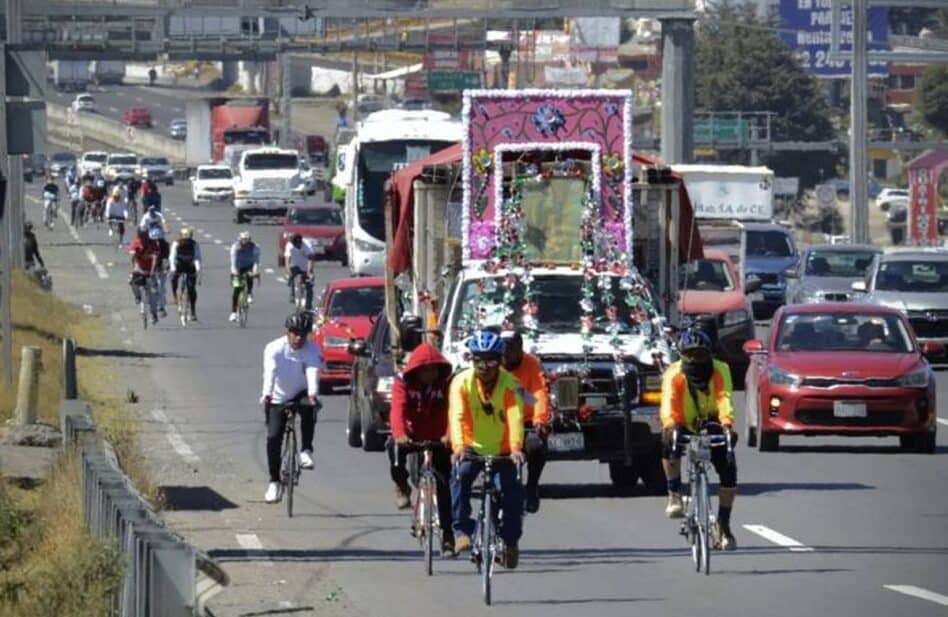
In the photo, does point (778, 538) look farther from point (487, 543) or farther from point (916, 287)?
point (916, 287)

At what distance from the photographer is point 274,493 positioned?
2145 cm

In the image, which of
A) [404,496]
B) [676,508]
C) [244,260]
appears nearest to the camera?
Answer: [676,508]

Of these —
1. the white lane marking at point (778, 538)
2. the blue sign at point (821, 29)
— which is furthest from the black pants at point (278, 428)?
the blue sign at point (821, 29)

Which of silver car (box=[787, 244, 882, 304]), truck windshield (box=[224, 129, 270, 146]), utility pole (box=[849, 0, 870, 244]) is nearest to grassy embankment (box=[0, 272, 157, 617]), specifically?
silver car (box=[787, 244, 882, 304])

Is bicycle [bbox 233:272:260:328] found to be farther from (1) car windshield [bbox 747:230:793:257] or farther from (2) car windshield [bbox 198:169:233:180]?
(2) car windshield [bbox 198:169:233:180]

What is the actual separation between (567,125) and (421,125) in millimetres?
25521

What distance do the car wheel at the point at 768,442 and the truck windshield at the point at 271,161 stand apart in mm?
55056

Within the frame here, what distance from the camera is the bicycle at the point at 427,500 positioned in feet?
55.6

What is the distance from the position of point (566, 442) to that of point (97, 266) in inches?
1709

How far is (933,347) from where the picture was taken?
2953 centimetres

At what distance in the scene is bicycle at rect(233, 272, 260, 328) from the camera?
4522 centimetres

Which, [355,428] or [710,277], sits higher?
[710,277]

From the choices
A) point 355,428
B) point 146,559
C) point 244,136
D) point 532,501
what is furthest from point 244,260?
point 244,136

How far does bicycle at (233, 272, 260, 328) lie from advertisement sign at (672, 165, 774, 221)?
1018 cm
